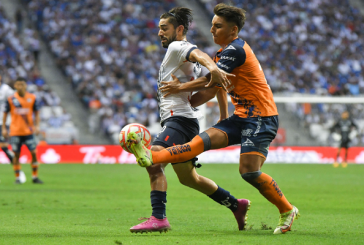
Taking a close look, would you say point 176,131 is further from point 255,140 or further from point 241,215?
point 241,215

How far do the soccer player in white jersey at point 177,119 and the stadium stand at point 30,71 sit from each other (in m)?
15.3

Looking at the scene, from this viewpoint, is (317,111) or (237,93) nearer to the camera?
(237,93)

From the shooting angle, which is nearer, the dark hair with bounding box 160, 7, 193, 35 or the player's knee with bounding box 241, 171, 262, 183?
the player's knee with bounding box 241, 171, 262, 183

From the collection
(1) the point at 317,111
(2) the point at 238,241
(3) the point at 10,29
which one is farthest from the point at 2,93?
(3) the point at 10,29

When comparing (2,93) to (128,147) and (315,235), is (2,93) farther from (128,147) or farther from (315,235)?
(315,235)

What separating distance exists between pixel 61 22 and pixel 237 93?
23.4 m

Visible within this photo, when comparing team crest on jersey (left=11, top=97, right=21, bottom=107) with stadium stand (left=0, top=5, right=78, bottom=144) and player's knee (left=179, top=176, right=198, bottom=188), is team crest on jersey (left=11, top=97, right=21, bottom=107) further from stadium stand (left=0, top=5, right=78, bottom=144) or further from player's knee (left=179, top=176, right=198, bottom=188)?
stadium stand (left=0, top=5, right=78, bottom=144)

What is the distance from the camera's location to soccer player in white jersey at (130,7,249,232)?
518 centimetres

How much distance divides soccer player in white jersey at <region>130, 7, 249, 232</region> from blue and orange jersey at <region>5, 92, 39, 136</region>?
22.5ft

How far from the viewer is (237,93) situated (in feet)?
17.7

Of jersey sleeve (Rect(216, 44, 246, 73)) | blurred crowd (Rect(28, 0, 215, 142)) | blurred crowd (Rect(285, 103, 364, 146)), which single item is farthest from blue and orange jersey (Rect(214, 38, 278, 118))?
blurred crowd (Rect(28, 0, 215, 142))

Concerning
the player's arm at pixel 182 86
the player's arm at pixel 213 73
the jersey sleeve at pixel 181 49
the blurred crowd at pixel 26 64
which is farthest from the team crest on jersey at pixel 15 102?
the blurred crowd at pixel 26 64

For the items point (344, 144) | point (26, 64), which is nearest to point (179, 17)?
point (344, 144)

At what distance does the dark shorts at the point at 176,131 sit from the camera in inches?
207
